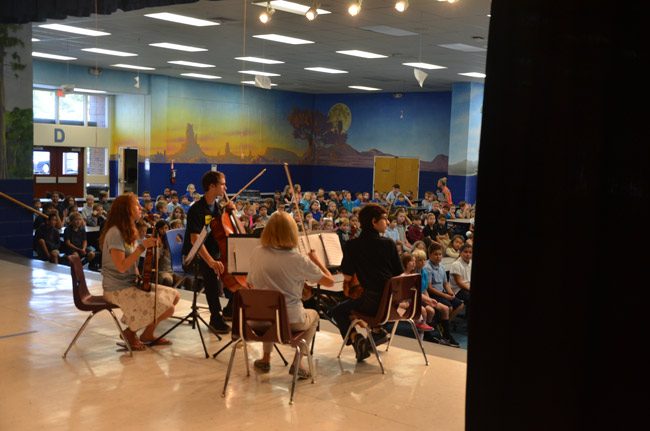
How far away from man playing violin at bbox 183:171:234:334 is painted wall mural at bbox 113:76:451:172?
52.0 feet

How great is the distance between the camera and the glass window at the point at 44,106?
20188 millimetres

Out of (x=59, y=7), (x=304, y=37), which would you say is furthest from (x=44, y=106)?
(x=59, y=7)

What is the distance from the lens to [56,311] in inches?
280

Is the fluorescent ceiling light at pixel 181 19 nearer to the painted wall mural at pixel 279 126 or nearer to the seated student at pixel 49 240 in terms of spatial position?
the seated student at pixel 49 240

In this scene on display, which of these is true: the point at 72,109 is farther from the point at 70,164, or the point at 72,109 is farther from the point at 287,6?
the point at 287,6

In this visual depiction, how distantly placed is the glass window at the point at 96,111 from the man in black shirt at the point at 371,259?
17.9m

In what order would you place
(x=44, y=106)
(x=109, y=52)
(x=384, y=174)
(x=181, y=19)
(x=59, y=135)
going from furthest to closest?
(x=384, y=174), (x=59, y=135), (x=44, y=106), (x=109, y=52), (x=181, y=19)

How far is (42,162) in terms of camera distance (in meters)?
20.8

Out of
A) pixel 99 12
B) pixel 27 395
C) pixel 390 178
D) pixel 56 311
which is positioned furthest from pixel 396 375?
pixel 390 178

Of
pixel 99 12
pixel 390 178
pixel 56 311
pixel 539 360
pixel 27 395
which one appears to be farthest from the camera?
pixel 390 178

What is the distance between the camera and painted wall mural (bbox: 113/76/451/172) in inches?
860

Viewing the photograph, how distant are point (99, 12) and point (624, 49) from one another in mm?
7715

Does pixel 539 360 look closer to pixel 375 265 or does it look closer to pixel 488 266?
pixel 488 266

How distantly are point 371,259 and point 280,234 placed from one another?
3.04ft
